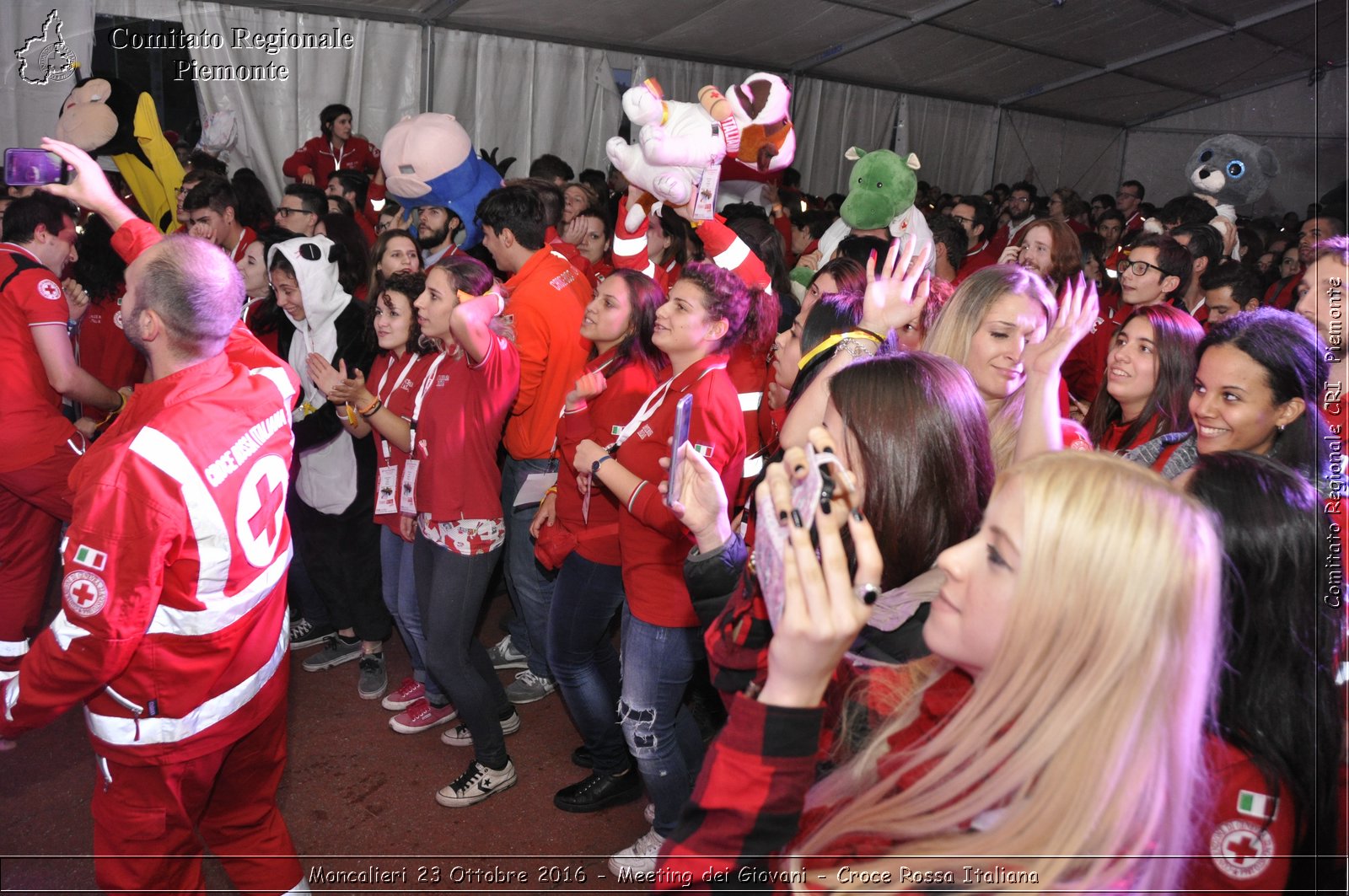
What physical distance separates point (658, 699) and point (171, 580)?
1.32 m

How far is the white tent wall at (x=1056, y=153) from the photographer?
13203 millimetres

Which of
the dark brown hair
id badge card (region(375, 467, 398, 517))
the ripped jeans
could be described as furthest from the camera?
id badge card (region(375, 467, 398, 517))

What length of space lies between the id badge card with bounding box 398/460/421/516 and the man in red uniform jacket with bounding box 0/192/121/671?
1.24 m

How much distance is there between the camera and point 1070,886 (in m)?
1.04

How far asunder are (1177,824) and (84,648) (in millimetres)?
1976

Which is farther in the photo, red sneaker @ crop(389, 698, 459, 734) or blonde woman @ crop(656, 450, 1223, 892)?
red sneaker @ crop(389, 698, 459, 734)

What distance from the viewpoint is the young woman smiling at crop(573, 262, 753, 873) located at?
8.32 feet

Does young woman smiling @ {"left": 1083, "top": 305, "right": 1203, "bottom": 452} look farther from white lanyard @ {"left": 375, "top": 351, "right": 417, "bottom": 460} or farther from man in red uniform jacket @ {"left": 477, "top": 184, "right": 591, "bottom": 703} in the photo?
white lanyard @ {"left": 375, "top": 351, "right": 417, "bottom": 460}

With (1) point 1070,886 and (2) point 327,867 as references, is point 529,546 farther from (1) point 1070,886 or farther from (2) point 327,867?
(1) point 1070,886

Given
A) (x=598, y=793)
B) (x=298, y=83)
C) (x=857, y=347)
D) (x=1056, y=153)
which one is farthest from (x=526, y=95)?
(x=1056, y=153)

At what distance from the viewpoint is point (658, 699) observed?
104 inches

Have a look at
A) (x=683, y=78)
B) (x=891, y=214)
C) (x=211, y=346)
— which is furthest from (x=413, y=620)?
(x=683, y=78)

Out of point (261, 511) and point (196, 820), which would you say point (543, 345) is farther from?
point (196, 820)

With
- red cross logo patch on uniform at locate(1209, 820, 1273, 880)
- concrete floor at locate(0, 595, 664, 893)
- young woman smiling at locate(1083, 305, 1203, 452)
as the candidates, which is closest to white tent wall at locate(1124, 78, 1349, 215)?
young woman smiling at locate(1083, 305, 1203, 452)
